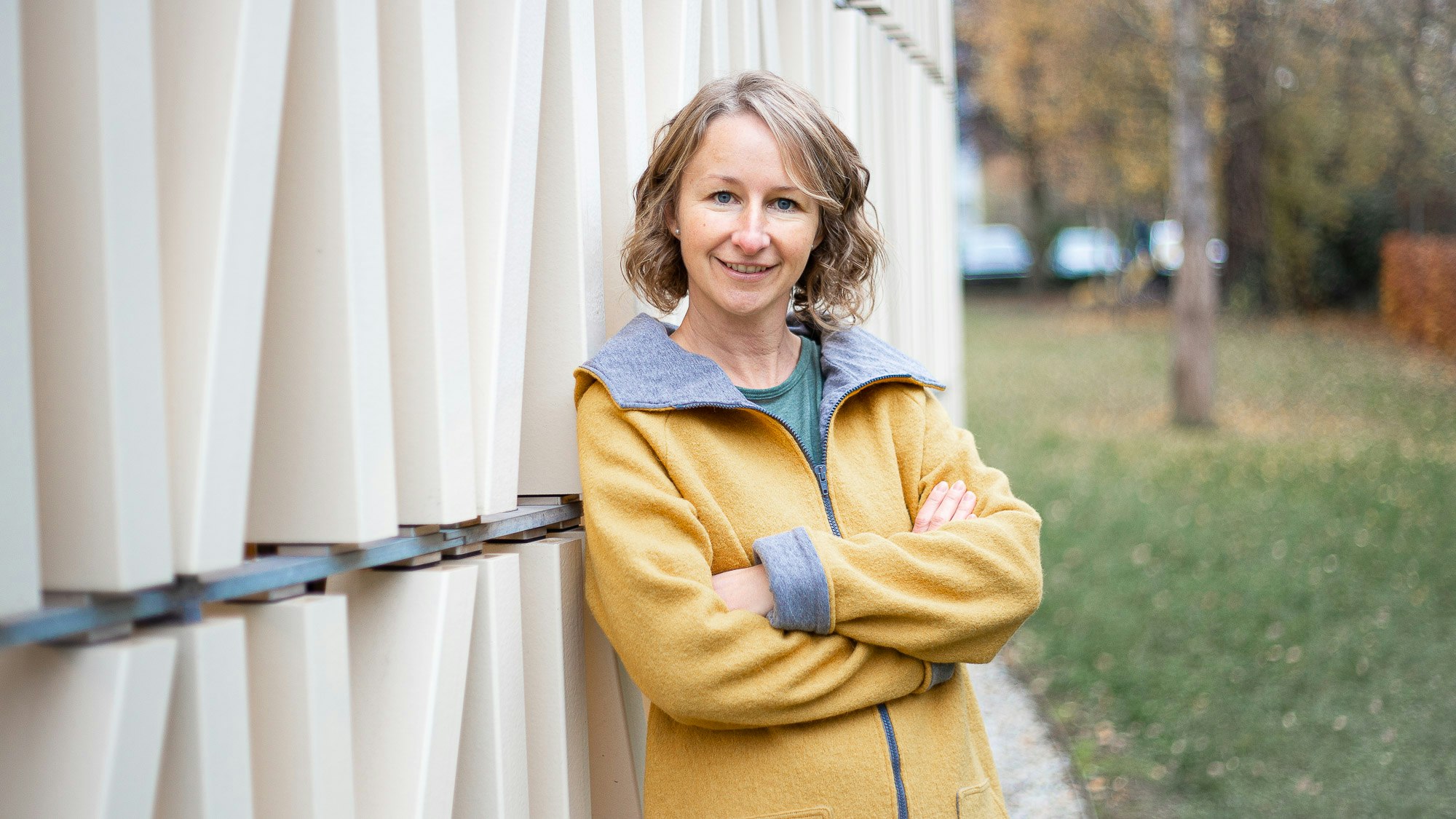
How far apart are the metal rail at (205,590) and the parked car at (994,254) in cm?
3647

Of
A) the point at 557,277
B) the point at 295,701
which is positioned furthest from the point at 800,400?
the point at 295,701

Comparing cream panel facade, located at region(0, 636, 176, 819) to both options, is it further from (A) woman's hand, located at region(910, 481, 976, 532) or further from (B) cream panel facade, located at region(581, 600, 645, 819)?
(A) woman's hand, located at region(910, 481, 976, 532)

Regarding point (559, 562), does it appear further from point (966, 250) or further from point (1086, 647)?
point (966, 250)

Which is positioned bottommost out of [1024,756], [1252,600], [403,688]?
[1024,756]

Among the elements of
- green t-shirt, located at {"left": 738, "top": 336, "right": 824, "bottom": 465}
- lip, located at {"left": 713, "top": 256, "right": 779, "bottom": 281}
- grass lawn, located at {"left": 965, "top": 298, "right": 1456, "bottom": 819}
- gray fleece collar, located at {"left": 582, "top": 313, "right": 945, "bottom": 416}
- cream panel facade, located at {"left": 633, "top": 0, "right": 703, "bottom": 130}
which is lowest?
grass lawn, located at {"left": 965, "top": 298, "right": 1456, "bottom": 819}

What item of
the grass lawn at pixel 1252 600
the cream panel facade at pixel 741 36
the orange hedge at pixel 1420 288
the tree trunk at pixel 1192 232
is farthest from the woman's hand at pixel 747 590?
the orange hedge at pixel 1420 288

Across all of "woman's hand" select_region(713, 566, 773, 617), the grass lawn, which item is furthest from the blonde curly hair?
the grass lawn

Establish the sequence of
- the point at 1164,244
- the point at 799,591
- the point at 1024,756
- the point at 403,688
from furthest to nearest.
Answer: the point at 1164,244, the point at 1024,756, the point at 799,591, the point at 403,688

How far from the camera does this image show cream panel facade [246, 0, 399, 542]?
1.77 metres

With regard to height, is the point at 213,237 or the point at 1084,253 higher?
the point at 1084,253

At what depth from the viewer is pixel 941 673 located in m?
2.29

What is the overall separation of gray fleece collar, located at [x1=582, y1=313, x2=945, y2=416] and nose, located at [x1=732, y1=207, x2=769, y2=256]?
21cm

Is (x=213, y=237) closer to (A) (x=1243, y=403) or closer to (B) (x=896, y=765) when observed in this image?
(B) (x=896, y=765)

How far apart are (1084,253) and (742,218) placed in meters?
42.6
